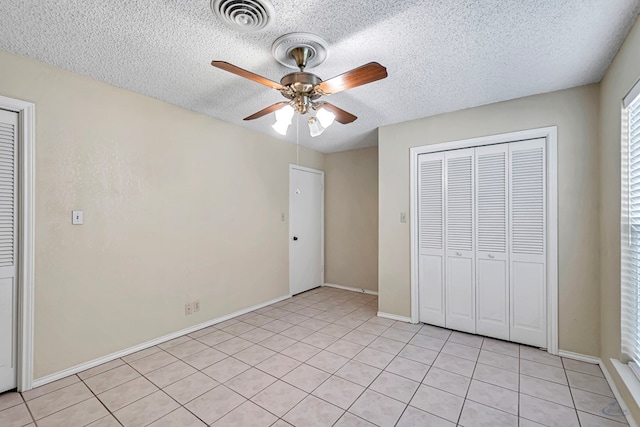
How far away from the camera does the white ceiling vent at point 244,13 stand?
1.53 meters

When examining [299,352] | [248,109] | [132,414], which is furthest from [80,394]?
[248,109]

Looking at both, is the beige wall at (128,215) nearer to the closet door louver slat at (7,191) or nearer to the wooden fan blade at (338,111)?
the closet door louver slat at (7,191)

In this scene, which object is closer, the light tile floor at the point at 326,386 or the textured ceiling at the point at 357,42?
the textured ceiling at the point at 357,42

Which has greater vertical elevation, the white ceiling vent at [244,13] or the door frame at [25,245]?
the white ceiling vent at [244,13]

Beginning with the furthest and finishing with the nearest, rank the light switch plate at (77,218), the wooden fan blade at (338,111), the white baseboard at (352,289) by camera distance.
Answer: the white baseboard at (352,289) → the light switch plate at (77,218) → the wooden fan blade at (338,111)

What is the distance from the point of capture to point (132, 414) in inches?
71.9

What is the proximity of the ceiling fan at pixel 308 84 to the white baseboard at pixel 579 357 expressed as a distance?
2709mm

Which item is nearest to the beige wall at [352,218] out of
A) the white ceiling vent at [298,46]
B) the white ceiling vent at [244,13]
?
the white ceiling vent at [298,46]

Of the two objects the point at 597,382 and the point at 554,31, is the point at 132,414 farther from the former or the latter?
the point at 554,31

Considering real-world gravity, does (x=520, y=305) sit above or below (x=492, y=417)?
above

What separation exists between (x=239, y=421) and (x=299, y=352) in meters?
0.93

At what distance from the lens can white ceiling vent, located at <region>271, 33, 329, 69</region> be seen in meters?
1.80

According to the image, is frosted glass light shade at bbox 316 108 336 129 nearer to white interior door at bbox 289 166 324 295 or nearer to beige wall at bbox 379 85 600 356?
beige wall at bbox 379 85 600 356

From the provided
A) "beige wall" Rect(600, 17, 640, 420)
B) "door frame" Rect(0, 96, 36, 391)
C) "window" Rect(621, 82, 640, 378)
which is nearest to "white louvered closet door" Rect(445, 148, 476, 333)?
"beige wall" Rect(600, 17, 640, 420)
